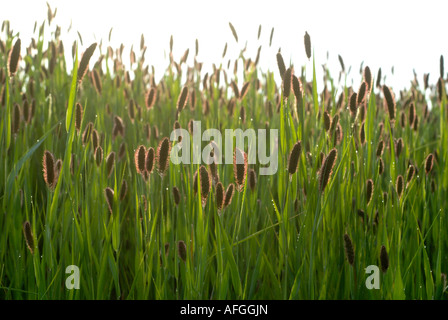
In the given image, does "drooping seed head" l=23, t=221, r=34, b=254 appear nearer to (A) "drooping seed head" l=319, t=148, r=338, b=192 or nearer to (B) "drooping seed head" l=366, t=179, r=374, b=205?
(A) "drooping seed head" l=319, t=148, r=338, b=192

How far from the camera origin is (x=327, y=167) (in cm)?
98

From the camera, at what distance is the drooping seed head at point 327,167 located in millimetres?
956

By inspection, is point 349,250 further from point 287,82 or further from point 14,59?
point 14,59

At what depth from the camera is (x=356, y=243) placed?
4.02ft

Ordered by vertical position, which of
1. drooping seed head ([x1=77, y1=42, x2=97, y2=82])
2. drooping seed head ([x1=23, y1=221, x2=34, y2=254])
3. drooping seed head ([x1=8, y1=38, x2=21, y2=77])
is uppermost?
drooping seed head ([x1=8, y1=38, x2=21, y2=77])

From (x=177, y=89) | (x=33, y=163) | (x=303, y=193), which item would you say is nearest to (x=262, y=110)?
(x=177, y=89)

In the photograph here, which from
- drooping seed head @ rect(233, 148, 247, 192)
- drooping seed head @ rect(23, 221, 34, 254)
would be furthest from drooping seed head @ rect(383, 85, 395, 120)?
drooping seed head @ rect(23, 221, 34, 254)

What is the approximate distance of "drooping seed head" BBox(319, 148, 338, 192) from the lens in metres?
0.96

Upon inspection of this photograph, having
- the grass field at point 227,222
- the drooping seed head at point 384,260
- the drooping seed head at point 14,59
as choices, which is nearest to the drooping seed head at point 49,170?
the grass field at point 227,222

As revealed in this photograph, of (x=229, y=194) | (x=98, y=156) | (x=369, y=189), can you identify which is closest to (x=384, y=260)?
(x=369, y=189)

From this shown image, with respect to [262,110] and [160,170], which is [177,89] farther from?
[160,170]

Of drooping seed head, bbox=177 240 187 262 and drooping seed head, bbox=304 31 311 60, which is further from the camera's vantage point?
drooping seed head, bbox=304 31 311 60

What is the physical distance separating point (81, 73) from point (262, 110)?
164cm
